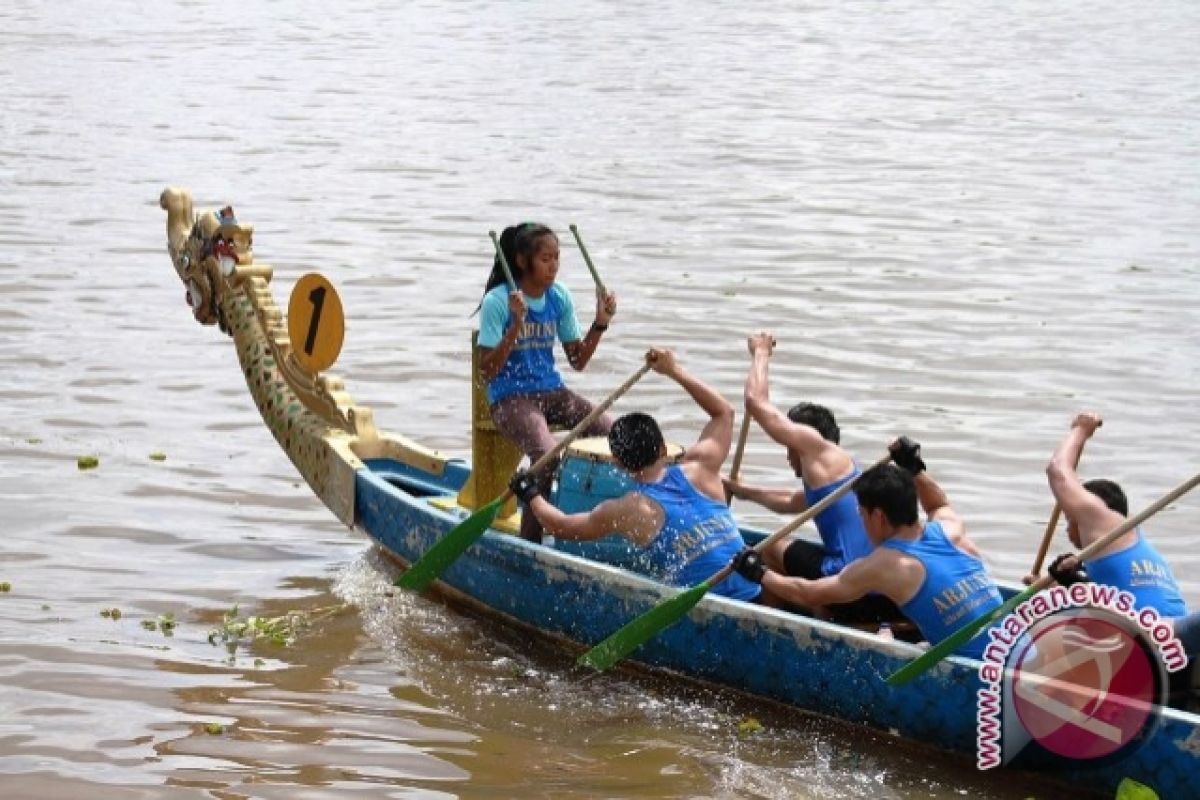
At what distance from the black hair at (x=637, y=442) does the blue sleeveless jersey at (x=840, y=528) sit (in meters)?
0.80

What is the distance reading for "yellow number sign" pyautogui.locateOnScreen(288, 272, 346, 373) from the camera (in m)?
11.9

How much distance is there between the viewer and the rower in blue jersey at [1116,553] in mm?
8703

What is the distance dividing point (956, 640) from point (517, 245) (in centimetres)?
325

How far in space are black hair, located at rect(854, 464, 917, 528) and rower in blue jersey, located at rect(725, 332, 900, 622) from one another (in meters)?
0.75

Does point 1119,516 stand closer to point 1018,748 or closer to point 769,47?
point 1018,748

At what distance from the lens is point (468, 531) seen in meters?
10.4

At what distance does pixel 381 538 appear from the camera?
11.5 m

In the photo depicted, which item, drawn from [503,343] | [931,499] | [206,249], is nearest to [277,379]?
[206,249]

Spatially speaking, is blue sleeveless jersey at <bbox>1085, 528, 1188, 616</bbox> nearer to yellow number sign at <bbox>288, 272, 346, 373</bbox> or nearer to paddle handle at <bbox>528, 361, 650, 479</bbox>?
paddle handle at <bbox>528, 361, 650, 479</bbox>

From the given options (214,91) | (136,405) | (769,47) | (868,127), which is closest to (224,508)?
(136,405)

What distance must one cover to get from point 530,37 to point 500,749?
2935 centimetres

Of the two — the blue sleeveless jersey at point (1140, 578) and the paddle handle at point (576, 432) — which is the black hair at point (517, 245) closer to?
the paddle handle at point (576, 432)

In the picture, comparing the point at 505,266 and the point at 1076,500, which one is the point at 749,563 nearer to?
the point at 1076,500

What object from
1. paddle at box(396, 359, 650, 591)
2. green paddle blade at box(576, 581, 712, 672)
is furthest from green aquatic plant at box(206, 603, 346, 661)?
green paddle blade at box(576, 581, 712, 672)
